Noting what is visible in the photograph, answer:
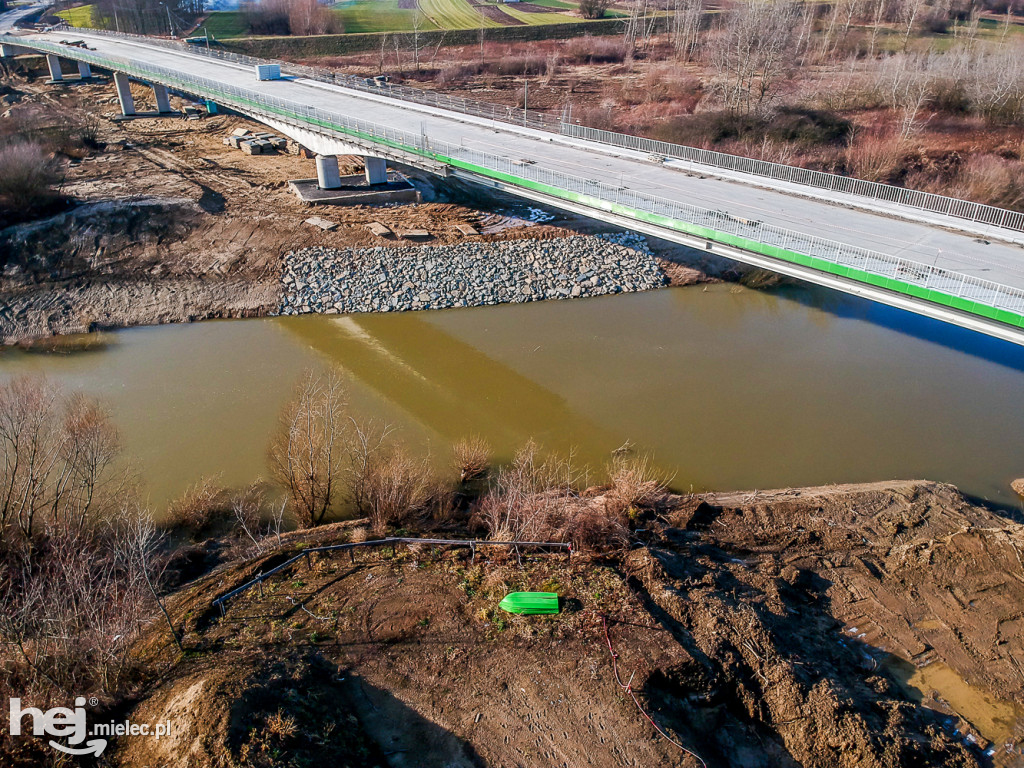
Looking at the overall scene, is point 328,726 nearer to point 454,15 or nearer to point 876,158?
point 876,158

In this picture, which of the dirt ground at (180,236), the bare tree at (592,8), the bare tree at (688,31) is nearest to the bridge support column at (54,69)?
the dirt ground at (180,236)

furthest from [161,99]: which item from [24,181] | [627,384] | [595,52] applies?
[627,384]

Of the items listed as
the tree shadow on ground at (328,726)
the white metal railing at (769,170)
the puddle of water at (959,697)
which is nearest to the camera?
the tree shadow on ground at (328,726)

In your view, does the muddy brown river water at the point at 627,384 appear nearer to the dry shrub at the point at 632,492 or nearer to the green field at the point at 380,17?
the dry shrub at the point at 632,492

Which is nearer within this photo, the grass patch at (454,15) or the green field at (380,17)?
A: the grass patch at (454,15)

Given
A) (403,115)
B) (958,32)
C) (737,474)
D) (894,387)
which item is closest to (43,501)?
(737,474)

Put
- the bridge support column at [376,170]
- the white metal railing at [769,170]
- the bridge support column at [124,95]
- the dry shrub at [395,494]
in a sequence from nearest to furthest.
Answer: the dry shrub at [395,494] → the white metal railing at [769,170] → the bridge support column at [376,170] → the bridge support column at [124,95]
